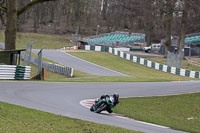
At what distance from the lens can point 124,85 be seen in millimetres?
21891

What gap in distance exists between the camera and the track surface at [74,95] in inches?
431

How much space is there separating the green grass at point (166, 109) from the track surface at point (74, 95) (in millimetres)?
1399

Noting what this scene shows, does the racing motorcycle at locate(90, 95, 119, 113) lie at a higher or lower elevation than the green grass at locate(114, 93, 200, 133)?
higher

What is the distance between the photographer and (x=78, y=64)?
39188 millimetres

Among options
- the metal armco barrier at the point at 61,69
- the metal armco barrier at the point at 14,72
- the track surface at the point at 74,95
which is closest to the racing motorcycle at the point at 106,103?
the track surface at the point at 74,95

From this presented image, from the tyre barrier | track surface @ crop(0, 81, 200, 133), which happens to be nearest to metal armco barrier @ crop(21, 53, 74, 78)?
track surface @ crop(0, 81, 200, 133)

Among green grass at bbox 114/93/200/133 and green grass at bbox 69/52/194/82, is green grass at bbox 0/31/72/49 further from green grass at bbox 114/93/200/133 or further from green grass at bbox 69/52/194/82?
green grass at bbox 114/93/200/133

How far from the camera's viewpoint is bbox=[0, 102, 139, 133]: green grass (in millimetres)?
7668

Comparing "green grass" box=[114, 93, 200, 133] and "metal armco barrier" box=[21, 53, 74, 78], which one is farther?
"metal armco barrier" box=[21, 53, 74, 78]

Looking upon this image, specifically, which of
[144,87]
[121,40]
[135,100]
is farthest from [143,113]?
[121,40]

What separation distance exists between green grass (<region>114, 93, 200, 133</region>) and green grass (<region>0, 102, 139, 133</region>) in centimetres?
423

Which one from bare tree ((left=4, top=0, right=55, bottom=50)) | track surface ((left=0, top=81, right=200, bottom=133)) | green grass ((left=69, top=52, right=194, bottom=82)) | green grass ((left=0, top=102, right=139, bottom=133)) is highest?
bare tree ((left=4, top=0, right=55, bottom=50))

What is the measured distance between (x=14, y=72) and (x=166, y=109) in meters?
9.67

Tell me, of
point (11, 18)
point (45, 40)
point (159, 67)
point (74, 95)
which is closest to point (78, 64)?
point (159, 67)
